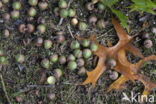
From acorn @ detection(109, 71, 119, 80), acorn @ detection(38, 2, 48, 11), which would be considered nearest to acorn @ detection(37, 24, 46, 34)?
acorn @ detection(38, 2, 48, 11)

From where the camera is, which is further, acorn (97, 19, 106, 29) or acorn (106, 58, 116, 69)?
acorn (97, 19, 106, 29)

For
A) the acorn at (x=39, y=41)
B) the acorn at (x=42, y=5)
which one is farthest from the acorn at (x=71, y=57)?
the acorn at (x=42, y=5)

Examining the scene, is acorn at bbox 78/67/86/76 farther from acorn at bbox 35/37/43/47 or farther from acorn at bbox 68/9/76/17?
acorn at bbox 68/9/76/17

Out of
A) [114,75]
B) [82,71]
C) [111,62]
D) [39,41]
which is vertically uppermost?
[39,41]

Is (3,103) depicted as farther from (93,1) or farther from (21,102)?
(93,1)

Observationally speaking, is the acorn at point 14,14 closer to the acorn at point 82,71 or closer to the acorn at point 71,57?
the acorn at point 71,57

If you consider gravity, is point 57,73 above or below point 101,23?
below

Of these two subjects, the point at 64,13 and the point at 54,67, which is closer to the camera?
the point at 64,13

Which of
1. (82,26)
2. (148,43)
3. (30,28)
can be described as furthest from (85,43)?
(148,43)

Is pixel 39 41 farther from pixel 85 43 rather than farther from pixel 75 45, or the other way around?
pixel 85 43
